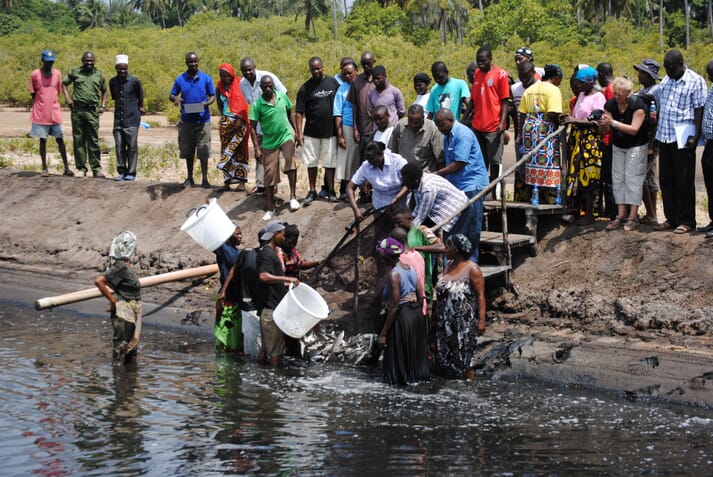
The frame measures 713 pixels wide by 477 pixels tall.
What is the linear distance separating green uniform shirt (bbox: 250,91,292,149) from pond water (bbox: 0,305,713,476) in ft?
11.6

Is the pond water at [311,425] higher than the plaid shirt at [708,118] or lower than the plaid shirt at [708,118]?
lower

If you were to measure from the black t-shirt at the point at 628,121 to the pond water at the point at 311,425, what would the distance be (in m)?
2.93

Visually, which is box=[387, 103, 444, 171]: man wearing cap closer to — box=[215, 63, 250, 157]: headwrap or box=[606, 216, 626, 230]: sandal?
box=[606, 216, 626, 230]: sandal

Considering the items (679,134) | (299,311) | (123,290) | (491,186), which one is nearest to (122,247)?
(123,290)

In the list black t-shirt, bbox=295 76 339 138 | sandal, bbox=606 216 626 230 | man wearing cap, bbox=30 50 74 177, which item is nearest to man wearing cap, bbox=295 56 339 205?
black t-shirt, bbox=295 76 339 138

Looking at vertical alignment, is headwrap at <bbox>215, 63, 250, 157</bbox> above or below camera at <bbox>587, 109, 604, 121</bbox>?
above

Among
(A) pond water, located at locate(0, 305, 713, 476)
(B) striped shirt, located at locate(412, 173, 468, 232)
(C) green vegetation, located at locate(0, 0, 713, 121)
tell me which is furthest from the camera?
(C) green vegetation, located at locate(0, 0, 713, 121)

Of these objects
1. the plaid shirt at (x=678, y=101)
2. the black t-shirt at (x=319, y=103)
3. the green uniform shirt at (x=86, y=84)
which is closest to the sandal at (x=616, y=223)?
the plaid shirt at (x=678, y=101)

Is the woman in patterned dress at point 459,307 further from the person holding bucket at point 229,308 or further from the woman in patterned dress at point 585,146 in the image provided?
the woman in patterned dress at point 585,146

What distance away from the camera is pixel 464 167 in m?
10.1

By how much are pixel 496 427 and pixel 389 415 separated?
913mm

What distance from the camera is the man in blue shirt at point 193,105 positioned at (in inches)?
544

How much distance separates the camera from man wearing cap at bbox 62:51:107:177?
591 inches

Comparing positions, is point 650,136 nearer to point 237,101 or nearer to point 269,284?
point 269,284
